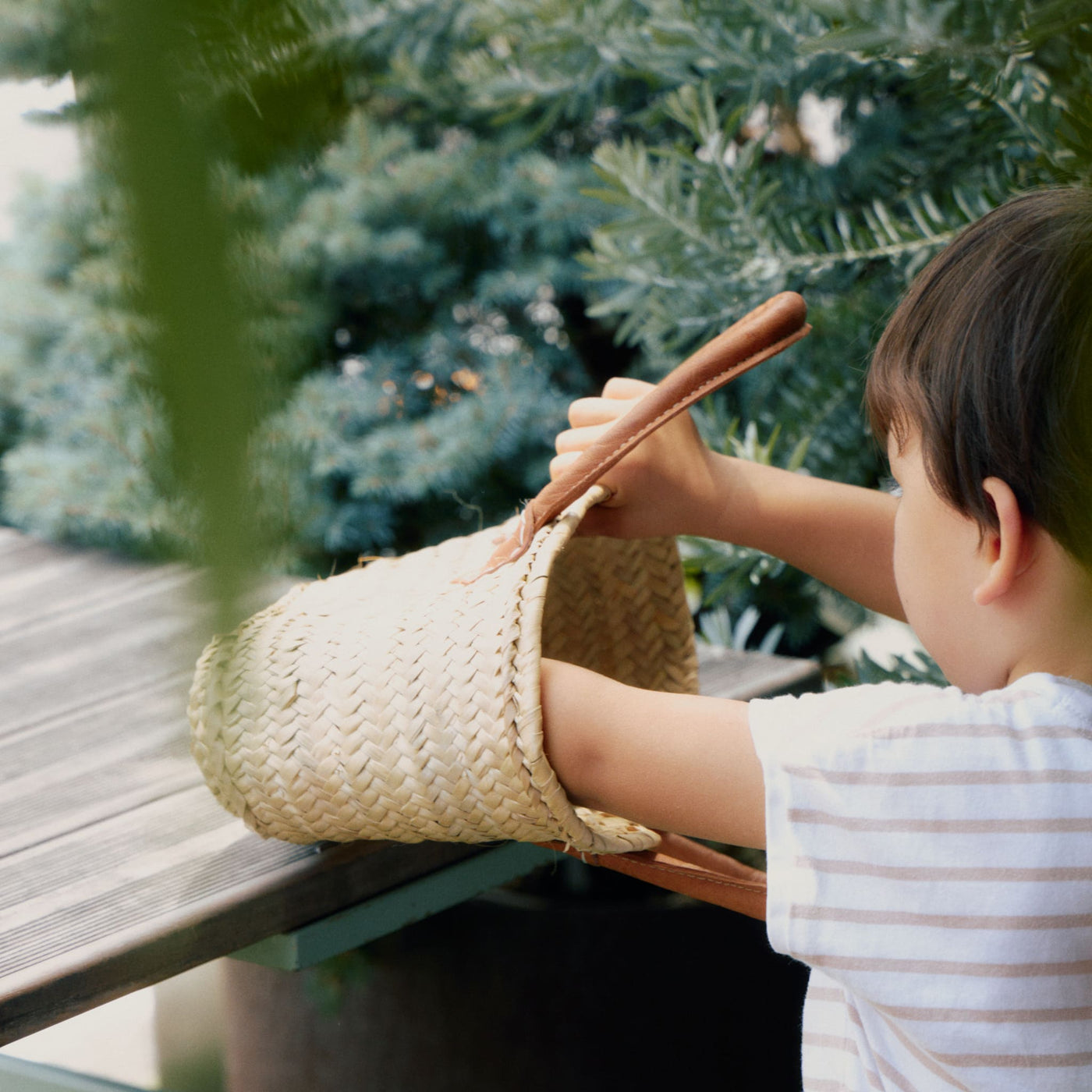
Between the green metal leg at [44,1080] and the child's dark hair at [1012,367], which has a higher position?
the child's dark hair at [1012,367]

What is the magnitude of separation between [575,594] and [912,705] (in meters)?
0.43

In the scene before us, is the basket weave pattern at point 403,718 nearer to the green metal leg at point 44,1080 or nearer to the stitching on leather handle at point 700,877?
the stitching on leather handle at point 700,877

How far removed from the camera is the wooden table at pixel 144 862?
0.73 m

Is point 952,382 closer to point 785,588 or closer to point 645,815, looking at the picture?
point 645,815

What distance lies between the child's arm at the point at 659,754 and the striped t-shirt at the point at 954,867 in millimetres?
23

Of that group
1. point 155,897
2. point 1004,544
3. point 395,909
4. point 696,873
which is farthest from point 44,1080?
point 1004,544

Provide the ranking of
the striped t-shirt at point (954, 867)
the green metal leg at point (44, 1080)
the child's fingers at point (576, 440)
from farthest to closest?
the child's fingers at point (576, 440)
the green metal leg at point (44, 1080)
the striped t-shirt at point (954, 867)

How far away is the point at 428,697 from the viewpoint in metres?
0.64

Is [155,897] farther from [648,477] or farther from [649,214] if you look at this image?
[649,214]

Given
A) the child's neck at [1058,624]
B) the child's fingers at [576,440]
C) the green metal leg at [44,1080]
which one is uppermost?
the child's fingers at [576,440]

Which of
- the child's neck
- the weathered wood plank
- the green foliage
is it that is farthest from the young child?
the weathered wood plank

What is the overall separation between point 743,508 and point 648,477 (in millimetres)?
91

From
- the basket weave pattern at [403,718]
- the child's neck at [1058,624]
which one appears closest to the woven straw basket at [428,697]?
the basket weave pattern at [403,718]

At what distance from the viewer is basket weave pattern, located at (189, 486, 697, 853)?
63cm
